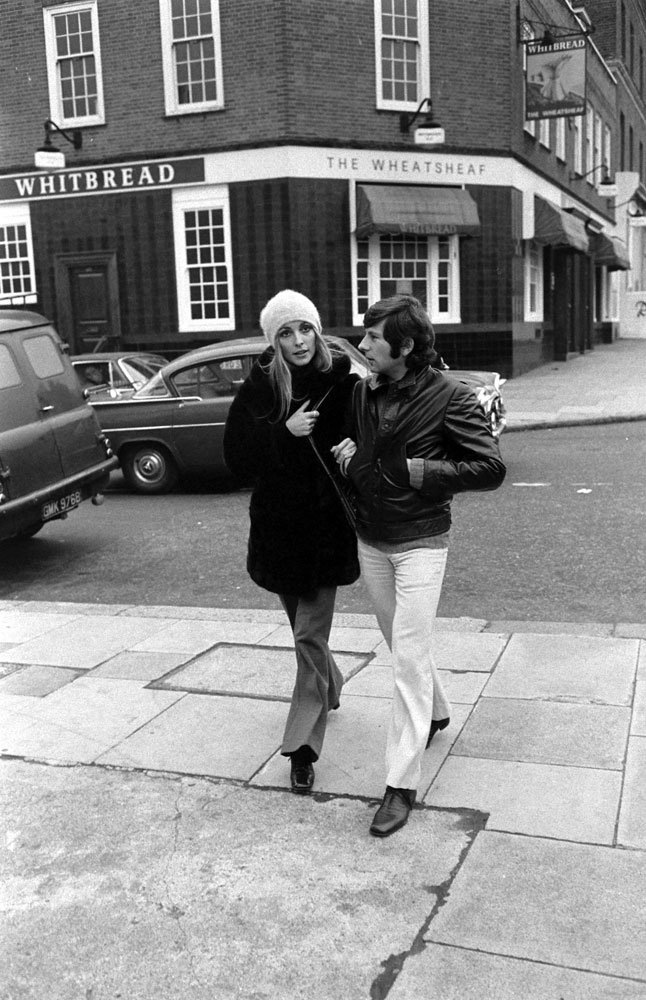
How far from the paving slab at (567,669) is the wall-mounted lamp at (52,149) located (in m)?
16.3

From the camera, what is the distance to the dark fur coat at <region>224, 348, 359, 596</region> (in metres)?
3.94

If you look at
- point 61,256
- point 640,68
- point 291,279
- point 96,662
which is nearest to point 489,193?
point 291,279

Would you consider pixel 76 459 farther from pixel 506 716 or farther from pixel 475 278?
pixel 475 278

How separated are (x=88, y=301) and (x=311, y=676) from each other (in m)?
18.1

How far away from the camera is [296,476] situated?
3.97 metres

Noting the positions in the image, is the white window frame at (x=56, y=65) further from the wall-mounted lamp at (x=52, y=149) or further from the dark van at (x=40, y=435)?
the dark van at (x=40, y=435)

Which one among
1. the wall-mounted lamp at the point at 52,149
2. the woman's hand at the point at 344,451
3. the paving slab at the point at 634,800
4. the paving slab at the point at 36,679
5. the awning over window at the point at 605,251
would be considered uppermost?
the wall-mounted lamp at the point at 52,149

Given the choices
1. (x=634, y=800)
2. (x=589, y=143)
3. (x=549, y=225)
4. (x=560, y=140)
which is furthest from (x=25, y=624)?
(x=589, y=143)

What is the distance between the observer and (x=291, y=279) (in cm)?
1930

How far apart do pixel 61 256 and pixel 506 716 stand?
18.4 metres

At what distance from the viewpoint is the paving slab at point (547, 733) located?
407cm

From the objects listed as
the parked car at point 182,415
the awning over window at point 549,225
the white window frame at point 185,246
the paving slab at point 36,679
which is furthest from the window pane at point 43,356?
the awning over window at point 549,225

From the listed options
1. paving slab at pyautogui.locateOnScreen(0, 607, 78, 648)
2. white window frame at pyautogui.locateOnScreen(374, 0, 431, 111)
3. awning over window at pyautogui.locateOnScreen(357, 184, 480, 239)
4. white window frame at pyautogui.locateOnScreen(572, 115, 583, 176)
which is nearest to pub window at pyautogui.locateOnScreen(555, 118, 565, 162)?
white window frame at pyautogui.locateOnScreen(572, 115, 583, 176)

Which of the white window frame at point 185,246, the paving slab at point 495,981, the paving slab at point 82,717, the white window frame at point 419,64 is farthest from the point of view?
the white window frame at point 185,246
